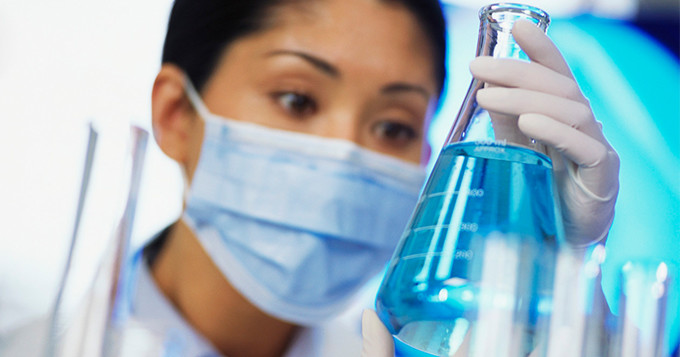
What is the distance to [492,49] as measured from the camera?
76 centimetres

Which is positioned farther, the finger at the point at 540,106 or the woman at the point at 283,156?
the woman at the point at 283,156

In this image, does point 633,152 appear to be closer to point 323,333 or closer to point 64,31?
point 323,333

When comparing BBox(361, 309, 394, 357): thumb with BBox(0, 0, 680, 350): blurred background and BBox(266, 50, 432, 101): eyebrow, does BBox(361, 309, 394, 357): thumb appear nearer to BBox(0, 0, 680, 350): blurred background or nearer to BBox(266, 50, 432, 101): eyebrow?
BBox(266, 50, 432, 101): eyebrow

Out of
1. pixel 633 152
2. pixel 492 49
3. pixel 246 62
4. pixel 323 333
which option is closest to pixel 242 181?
pixel 246 62

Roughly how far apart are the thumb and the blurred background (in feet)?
3.34

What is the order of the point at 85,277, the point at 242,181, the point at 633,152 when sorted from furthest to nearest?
the point at 633,152, the point at 242,181, the point at 85,277

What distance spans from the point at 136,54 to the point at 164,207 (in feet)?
1.42

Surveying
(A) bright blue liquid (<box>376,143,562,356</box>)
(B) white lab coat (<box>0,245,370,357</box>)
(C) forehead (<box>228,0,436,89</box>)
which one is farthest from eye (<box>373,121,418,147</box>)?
(A) bright blue liquid (<box>376,143,562,356</box>)

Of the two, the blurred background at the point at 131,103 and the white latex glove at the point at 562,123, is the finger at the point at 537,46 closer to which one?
the white latex glove at the point at 562,123

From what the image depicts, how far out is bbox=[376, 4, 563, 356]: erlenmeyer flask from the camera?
54cm

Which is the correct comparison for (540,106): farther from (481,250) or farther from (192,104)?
(192,104)

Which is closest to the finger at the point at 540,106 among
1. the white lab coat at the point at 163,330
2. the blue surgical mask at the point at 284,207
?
the blue surgical mask at the point at 284,207

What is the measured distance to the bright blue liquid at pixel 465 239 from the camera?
1.90 ft

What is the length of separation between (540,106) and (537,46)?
2.6 inches
